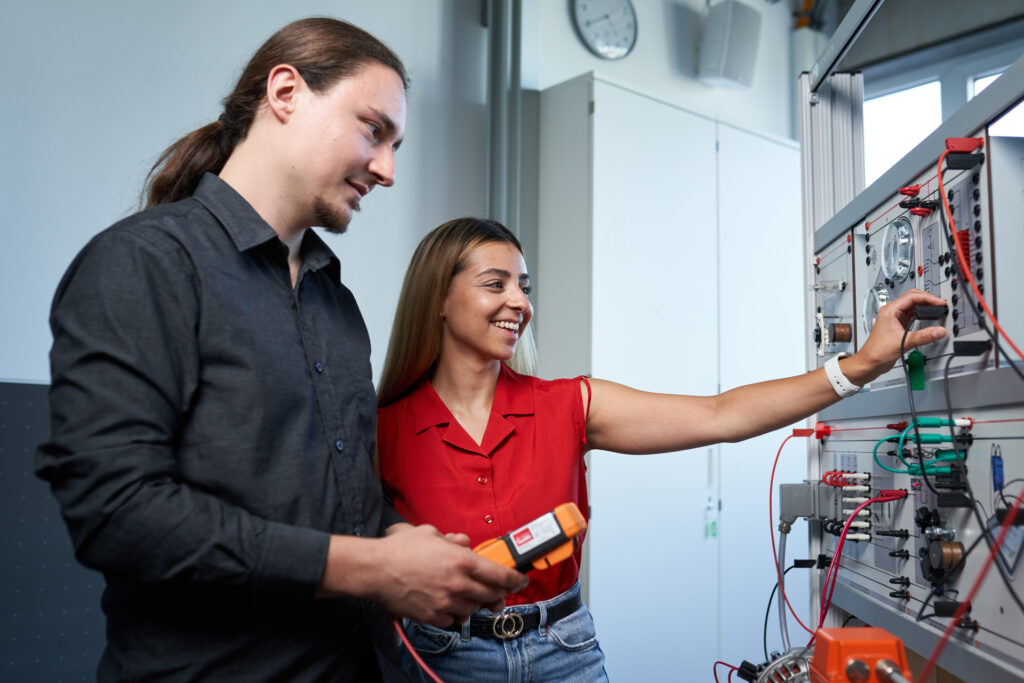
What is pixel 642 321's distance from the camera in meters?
2.85

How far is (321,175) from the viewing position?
1018mm

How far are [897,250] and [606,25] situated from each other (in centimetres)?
239

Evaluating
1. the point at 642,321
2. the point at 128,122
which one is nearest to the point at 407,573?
the point at 128,122

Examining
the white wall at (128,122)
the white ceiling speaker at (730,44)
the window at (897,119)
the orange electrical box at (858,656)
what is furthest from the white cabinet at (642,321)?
the orange electrical box at (858,656)

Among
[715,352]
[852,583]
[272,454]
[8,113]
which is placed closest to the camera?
[272,454]

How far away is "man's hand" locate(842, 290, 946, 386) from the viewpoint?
1147mm

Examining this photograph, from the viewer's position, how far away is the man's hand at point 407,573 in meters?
0.83

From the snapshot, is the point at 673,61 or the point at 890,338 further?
the point at 673,61

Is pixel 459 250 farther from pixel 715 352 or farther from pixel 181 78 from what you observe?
pixel 715 352

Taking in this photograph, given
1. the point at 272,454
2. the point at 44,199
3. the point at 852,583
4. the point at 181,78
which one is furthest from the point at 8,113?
the point at 852,583

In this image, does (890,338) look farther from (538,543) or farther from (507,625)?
(507,625)

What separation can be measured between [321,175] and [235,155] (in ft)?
0.45

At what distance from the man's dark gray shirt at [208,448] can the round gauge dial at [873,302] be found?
2.89ft

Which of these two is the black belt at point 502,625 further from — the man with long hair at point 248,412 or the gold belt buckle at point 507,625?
the man with long hair at point 248,412
